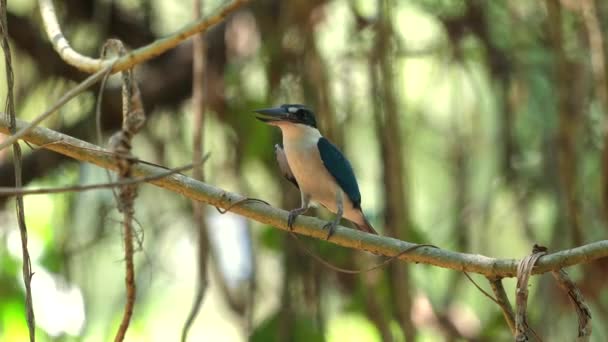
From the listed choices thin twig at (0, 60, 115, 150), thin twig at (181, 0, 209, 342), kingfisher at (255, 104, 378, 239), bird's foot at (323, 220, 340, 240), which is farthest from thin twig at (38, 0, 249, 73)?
kingfisher at (255, 104, 378, 239)

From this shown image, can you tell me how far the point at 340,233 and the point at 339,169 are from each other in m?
1.15

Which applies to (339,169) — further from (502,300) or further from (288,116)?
(502,300)

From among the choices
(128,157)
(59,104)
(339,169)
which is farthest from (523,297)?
(339,169)

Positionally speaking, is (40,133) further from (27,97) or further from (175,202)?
(175,202)

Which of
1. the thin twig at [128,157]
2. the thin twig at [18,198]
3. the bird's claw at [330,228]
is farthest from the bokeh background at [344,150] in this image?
the thin twig at [128,157]

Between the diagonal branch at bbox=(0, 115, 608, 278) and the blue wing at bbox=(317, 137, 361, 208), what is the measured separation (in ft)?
3.65

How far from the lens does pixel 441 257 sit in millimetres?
2346

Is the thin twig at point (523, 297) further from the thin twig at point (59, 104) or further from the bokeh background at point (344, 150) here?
the bokeh background at point (344, 150)

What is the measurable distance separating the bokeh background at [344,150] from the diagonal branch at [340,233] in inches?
55.4

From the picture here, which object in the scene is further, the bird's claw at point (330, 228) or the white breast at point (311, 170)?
the white breast at point (311, 170)

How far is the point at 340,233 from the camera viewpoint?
2.50 metres

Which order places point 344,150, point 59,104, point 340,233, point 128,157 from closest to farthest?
point 128,157 → point 59,104 → point 340,233 → point 344,150

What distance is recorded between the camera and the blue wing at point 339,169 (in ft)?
11.9

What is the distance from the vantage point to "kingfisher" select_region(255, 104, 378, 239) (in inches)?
143
